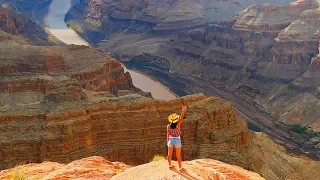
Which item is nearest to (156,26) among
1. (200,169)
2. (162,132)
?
(162,132)

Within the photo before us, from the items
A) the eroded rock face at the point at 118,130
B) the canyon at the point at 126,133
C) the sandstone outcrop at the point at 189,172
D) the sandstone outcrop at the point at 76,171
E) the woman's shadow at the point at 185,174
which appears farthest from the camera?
the canyon at the point at 126,133

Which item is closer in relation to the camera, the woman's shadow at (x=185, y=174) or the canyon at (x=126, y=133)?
the woman's shadow at (x=185, y=174)

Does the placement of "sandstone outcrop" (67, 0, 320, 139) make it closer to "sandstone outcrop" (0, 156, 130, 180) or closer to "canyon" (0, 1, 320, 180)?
"canyon" (0, 1, 320, 180)

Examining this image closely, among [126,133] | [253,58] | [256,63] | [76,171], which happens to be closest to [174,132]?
[76,171]

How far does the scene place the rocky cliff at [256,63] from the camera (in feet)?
328

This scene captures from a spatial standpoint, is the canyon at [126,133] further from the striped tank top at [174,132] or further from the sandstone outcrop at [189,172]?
the striped tank top at [174,132]

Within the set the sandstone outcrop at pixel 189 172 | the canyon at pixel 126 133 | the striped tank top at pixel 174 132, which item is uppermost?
the striped tank top at pixel 174 132

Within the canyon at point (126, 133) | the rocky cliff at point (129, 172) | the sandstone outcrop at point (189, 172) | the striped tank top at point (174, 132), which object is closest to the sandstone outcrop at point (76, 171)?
the rocky cliff at point (129, 172)

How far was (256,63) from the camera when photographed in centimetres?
12950

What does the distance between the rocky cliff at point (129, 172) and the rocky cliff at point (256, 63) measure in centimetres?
5699

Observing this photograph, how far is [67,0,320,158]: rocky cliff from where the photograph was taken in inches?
3937

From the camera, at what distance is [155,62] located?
156m

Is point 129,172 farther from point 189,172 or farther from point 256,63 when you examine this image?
point 256,63

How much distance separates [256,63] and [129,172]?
10994 centimetres
